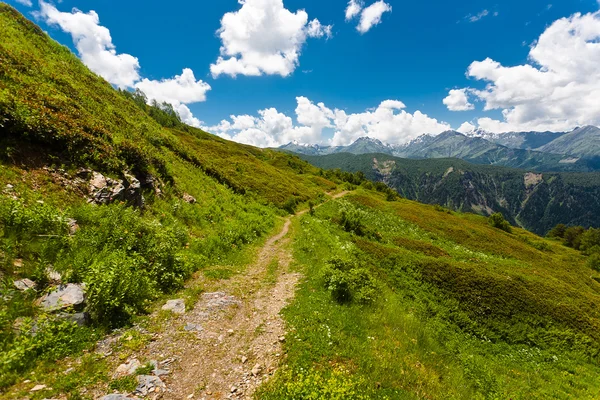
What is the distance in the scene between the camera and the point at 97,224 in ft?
44.1

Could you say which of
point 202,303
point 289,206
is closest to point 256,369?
point 202,303

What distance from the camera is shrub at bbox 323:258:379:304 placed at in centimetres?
1479

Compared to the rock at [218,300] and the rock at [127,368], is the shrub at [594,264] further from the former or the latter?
the rock at [127,368]

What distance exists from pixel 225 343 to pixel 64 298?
5620 mm

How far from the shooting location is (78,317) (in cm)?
871

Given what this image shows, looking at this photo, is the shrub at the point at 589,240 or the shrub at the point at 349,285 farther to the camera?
the shrub at the point at 589,240

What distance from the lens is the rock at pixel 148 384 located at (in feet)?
23.8

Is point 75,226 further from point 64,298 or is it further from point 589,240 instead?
point 589,240

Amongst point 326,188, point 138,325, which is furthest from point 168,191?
point 326,188

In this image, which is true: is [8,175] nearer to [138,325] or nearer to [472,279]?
[138,325]

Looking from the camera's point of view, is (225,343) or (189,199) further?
(189,199)

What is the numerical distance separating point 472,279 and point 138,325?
83.4 feet

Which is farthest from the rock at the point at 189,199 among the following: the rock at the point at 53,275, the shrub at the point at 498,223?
the shrub at the point at 498,223

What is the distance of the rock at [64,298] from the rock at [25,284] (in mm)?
545
